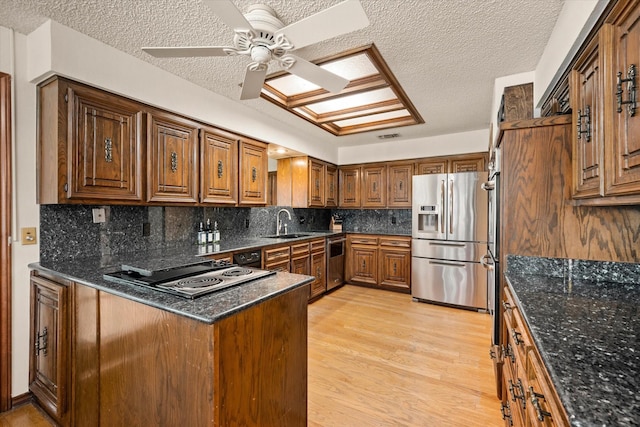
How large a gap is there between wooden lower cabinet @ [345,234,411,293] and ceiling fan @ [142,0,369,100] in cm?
306

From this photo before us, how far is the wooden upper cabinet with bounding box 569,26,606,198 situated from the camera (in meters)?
1.17

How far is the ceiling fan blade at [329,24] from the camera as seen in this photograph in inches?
49.8

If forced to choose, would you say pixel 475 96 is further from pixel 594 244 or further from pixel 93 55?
pixel 93 55

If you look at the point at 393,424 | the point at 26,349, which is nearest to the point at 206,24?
the point at 26,349

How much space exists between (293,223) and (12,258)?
126 inches

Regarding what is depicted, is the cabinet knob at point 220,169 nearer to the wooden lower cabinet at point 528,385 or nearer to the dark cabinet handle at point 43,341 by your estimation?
the dark cabinet handle at point 43,341

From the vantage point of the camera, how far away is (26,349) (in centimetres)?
200

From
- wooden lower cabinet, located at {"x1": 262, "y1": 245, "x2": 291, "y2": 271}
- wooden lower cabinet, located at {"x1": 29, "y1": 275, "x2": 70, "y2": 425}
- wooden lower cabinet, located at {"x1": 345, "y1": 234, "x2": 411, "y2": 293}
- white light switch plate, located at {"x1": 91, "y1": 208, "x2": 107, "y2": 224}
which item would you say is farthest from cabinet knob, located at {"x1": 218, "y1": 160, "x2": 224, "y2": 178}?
wooden lower cabinet, located at {"x1": 345, "y1": 234, "x2": 411, "y2": 293}

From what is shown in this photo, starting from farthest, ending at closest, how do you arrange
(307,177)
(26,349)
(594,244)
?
(307,177) < (26,349) < (594,244)

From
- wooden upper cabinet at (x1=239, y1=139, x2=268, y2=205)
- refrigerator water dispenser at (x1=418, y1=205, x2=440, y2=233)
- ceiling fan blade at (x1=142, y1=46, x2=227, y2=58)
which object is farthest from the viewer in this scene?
refrigerator water dispenser at (x1=418, y1=205, x2=440, y2=233)

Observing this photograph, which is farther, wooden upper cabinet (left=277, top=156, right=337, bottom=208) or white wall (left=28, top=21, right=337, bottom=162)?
wooden upper cabinet (left=277, top=156, right=337, bottom=208)

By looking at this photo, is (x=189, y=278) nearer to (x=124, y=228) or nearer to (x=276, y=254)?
(x=124, y=228)

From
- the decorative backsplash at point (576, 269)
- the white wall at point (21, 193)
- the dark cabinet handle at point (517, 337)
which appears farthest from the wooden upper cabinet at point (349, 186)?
the white wall at point (21, 193)

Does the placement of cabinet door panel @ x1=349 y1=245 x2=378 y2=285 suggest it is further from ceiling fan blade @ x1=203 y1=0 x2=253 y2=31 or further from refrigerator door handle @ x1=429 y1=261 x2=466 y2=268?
ceiling fan blade @ x1=203 y1=0 x2=253 y2=31
